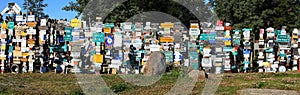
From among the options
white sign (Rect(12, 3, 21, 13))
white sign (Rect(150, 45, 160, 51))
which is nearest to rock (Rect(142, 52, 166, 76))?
white sign (Rect(150, 45, 160, 51))

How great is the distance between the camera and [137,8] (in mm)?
44031

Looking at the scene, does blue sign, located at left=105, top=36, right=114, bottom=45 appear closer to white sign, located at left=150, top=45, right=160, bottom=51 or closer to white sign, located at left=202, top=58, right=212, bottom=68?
white sign, located at left=150, top=45, right=160, bottom=51

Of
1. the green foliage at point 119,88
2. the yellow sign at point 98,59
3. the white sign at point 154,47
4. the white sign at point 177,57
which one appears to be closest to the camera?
the green foliage at point 119,88

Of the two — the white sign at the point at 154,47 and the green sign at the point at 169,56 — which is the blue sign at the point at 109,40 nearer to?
the white sign at the point at 154,47

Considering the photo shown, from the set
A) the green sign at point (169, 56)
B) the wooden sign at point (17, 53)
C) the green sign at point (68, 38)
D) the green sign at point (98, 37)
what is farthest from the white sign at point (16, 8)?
the green sign at point (169, 56)

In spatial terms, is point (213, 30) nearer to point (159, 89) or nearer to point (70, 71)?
point (70, 71)

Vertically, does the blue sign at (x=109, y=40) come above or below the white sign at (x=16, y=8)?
below

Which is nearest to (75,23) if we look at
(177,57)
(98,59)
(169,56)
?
(98,59)

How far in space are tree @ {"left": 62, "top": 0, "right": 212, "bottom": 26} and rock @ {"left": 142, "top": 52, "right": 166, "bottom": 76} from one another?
16270 millimetres

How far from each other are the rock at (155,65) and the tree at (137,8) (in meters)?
16.3

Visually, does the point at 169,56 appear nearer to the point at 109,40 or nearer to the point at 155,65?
the point at 109,40

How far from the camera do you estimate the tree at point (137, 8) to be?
41.1m

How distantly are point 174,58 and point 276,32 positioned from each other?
5888 millimetres

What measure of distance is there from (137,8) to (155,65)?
857 inches
